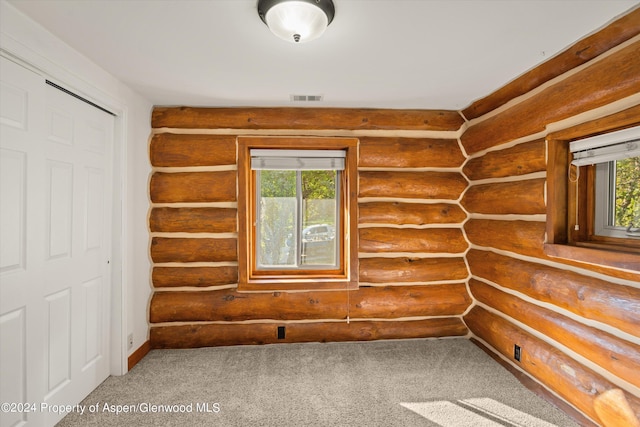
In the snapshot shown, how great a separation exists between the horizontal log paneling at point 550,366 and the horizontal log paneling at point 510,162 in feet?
4.35

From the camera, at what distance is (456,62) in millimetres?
2191

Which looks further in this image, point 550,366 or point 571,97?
point 550,366

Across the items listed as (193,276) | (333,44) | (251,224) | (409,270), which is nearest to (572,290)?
(409,270)

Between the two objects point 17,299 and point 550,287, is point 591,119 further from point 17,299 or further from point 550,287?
point 17,299

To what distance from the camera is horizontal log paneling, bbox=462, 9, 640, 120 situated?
5.42 ft

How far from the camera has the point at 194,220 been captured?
3.08 m

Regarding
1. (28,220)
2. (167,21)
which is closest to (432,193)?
(167,21)

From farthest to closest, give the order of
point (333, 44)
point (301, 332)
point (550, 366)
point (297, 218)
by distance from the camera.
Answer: point (297, 218) < point (301, 332) < point (550, 366) < point (333, 44)

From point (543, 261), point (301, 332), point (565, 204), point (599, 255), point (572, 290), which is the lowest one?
point (301, 332)

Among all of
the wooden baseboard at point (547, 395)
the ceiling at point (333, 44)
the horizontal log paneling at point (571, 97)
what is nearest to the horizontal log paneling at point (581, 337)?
the wooden baseboard at point (547, 395)

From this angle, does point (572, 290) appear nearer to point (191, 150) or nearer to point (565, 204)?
point (565, 204)

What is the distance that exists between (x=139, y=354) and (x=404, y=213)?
114 inches

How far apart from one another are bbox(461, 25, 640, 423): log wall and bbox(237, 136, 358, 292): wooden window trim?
1.22 meters

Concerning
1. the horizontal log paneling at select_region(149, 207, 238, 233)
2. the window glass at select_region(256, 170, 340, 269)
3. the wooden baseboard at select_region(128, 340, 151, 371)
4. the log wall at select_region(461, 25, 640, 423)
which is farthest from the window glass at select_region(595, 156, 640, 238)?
the wooden baseboard at select_region(128, 340, 151, 371)
